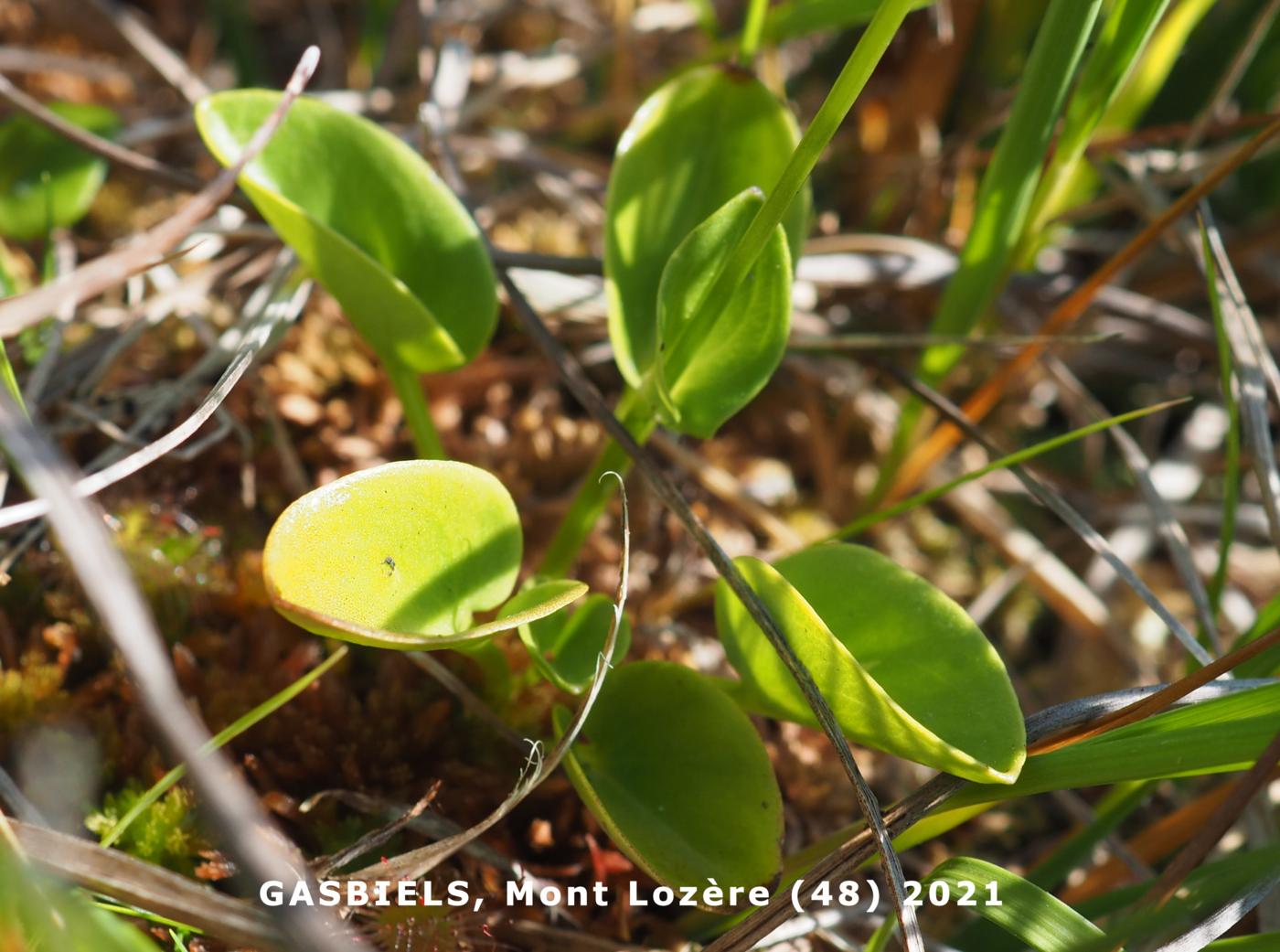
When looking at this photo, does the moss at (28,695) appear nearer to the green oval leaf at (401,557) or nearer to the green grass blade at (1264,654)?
A: the green oval leaf at (401,557)

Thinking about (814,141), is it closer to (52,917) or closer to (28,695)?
(52,917)

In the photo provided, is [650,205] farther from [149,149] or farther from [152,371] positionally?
[149,149]

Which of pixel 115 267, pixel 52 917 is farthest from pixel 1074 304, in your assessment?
pixel 52 917

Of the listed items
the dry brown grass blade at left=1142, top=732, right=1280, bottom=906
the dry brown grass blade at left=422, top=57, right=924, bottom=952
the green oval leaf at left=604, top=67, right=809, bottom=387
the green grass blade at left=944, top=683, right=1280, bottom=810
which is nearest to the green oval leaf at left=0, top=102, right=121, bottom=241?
the dry brown grass blade at left=422, top=57, right=924, bottom=952

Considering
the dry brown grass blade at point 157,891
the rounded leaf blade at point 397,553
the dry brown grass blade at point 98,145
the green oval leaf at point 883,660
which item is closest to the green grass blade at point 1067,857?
the green oval leaf at point 883,660

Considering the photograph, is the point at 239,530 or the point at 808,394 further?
the point at 808,394

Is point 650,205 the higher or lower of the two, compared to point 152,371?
higher

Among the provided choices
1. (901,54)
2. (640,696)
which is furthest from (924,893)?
(901,54)
